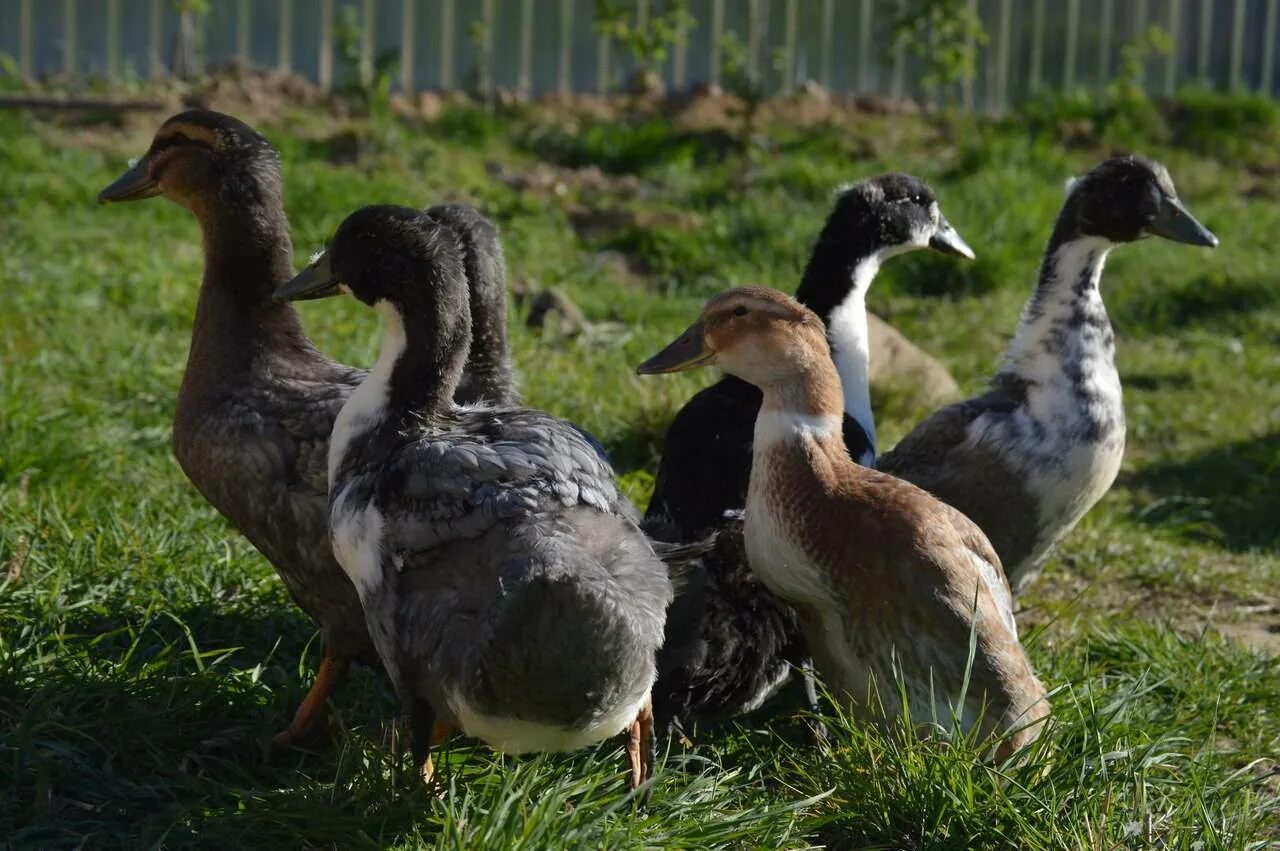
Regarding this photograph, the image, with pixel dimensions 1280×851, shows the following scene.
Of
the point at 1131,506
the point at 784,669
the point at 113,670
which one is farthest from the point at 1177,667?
the point at 113,670

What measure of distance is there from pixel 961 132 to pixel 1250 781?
8119 millimetres

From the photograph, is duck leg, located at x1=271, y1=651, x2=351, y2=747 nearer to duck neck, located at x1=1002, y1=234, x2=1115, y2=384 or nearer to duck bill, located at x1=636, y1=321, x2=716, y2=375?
duck bill, located at x1=636, y1=321, x2=716, y2=375

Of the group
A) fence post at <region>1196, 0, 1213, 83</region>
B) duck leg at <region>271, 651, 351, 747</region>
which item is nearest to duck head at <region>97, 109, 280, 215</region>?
duck leg at <region>271, 651, 351, 747</region>

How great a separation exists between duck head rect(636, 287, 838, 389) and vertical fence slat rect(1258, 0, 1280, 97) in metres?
10.4

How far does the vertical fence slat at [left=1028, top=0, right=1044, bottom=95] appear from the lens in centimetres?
1250

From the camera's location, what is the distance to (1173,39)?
505 inches

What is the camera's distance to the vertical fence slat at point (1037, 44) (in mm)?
Result: 12500

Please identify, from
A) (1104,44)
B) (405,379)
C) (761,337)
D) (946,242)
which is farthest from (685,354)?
(1104,44)

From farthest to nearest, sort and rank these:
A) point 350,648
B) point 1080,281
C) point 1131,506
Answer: point 1131,506 < point 1080,281 < point 350,648

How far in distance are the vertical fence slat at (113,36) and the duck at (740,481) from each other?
24.0 ft

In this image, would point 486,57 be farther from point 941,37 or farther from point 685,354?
point 685,354

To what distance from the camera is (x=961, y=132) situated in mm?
11164

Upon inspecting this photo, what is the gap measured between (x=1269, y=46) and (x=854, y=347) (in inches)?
375

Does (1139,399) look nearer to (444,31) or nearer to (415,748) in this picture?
(415,748)
